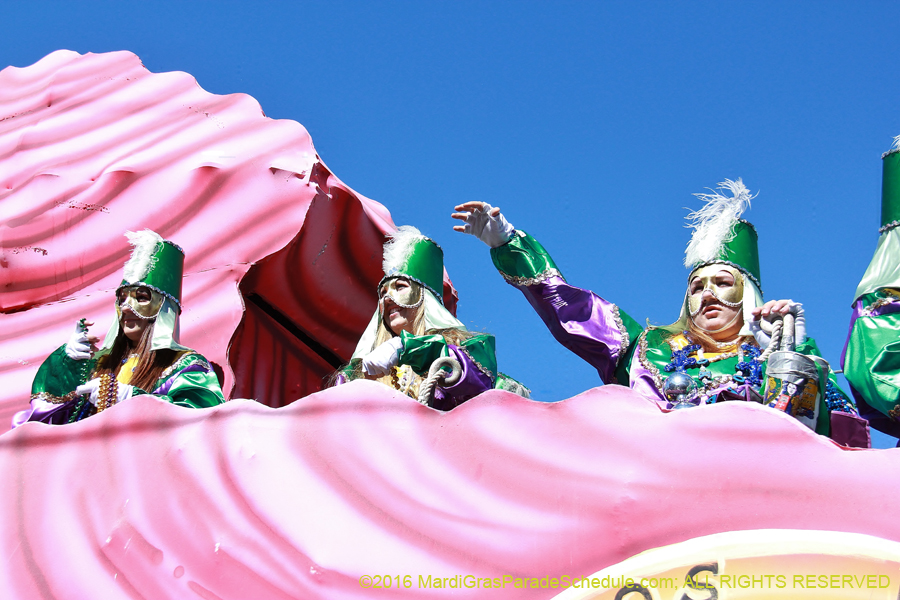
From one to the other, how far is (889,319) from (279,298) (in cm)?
322

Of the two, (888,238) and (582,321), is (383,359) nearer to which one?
(582,321)

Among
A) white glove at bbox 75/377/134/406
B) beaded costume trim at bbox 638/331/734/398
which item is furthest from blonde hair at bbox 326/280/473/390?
white glove at bbox 75/377/134/406

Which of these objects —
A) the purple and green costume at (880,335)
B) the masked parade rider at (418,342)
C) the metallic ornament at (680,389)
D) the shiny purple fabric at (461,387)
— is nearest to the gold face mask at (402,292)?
the masked parade rider at (418,342)

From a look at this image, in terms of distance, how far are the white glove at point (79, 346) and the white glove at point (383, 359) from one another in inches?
48.9

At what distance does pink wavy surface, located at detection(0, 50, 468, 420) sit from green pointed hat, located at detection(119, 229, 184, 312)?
646 mm

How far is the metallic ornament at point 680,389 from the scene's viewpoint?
3961mm

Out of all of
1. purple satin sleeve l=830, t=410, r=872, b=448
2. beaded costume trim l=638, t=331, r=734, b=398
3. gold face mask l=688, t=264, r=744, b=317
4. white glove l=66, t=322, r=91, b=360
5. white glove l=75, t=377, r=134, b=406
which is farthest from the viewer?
white glove l=66, t=322, r=91, b=360

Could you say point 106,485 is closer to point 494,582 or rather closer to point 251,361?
point 494,582

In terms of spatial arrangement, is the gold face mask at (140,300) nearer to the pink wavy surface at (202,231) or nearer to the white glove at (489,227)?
the pink wavy surface at (202,231)

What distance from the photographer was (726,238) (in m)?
4.50

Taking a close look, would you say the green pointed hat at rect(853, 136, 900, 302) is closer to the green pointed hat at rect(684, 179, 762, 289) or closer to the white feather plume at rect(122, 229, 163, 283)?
the green pointed hat at rect(684, 179, 762, 289)

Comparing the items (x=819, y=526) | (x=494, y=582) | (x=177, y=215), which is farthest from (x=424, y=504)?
(x=177, y=215)

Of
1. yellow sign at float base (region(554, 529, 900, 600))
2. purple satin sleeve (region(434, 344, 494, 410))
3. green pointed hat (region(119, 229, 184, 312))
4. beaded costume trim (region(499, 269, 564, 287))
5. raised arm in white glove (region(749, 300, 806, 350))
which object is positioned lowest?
yellow sign at float base (region(554, 529, 900, 600))

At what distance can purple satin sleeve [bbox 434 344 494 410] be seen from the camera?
422 cm
